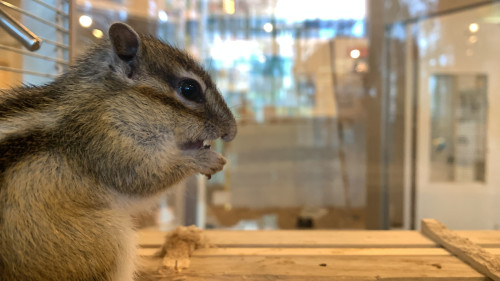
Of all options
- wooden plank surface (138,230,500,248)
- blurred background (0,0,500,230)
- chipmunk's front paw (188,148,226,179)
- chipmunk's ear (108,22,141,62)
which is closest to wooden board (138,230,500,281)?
wooden plank surface (138,230,500,248)

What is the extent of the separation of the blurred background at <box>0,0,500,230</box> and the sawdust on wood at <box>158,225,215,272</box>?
130cm

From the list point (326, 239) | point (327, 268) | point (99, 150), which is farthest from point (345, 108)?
point (99, 150)

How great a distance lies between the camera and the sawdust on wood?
1.10 meters

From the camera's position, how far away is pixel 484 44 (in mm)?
2420

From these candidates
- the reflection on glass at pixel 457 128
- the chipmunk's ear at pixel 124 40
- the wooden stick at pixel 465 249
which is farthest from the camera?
the reflection on glass at pixel 457 128

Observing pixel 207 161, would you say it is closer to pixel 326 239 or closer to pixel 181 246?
pixel 181 246

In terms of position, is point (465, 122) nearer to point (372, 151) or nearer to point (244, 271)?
point (372, 151)

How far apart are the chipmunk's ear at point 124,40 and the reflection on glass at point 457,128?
2.20 m

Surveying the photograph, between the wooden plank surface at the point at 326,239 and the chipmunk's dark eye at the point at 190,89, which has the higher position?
the chipmunk's dark eye at the point at 190,89

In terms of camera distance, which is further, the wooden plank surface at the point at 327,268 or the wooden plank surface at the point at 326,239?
the wooden plank surface at the point at 326,239

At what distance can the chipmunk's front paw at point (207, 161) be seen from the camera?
0.97 m

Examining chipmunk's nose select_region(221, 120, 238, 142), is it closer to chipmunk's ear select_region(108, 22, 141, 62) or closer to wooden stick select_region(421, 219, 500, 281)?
chipmunk's ear select_region(108, 22, 141, 62)

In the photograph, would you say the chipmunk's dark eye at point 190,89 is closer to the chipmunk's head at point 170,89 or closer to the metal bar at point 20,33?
the chipmunk's head at point 170,89

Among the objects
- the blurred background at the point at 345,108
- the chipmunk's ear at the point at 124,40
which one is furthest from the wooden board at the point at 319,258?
the blurred background at the point at 345,108
